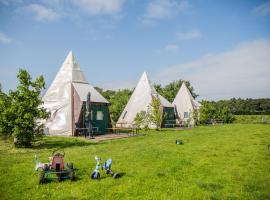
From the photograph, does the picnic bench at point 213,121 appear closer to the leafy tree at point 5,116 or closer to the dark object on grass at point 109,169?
the leafy tree at point 5,116

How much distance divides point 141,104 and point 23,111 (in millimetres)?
20326

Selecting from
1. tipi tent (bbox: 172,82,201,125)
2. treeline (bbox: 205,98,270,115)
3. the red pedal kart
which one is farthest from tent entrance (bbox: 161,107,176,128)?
treeline (bbox: 205,98,270,115)

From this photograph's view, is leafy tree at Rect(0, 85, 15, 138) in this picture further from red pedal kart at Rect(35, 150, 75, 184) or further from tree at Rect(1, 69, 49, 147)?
red pedal kart at Rect(35, 150, 75, 184)

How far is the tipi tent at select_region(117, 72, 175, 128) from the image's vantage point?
33438 mm

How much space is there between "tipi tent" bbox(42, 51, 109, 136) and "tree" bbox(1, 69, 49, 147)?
7.62 m

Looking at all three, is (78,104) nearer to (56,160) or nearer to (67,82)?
(67,82)

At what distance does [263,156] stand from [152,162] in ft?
18.4

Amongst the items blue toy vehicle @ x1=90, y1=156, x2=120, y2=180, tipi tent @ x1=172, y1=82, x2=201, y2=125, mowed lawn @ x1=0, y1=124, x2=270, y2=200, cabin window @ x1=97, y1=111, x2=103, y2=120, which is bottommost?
mowed lawn @ x1=0, y1=124, x2=270, y2=200

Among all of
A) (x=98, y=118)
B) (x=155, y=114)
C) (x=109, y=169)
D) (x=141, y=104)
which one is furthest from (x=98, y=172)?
(x=141, y=104)

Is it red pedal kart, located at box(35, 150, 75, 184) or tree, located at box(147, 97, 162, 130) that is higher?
tree, located at box(147, 97, 162, 130)

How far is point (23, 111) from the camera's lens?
1480 cm

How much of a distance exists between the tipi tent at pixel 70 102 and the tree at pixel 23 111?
7615 millimetres

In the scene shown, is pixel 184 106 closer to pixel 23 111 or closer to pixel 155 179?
pixel 23 111

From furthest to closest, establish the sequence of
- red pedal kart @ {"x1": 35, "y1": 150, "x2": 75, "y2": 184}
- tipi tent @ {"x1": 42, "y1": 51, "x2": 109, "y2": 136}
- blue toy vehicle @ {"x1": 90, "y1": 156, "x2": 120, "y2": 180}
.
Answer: tipi tent @ {"x1": 42, "y1": 51, "x2": 109, "y2": 136} < blue toy vehicle @ {"x1": 90, "y1": 156, "x2": 120, "y2": 180} < red pedal kart @ {"x1": 35, "y1": 150, "x2": 75, "y2": 184}
